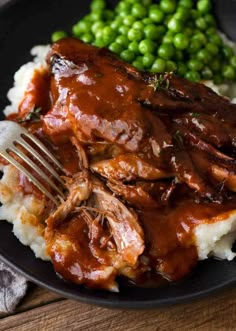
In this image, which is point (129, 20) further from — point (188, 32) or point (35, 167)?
point (35, 167)

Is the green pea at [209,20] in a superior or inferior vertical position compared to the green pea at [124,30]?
inferior

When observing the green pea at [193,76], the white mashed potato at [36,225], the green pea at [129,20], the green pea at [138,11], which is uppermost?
the green pea at [138,11]

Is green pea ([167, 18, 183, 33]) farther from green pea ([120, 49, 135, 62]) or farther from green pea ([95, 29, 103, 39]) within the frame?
green pea ([95, 29, 103, 39])

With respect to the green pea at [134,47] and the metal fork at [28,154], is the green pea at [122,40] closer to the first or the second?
the green pea at [134,47]

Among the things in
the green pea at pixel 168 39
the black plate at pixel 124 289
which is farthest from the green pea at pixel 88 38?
the black plate at pixel 124 289

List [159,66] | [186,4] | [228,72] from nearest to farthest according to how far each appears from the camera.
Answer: [159,66] → [228,72] → [186,4]

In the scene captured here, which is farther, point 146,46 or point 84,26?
point 84,26

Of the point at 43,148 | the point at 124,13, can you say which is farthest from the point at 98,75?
the point at 124,13
